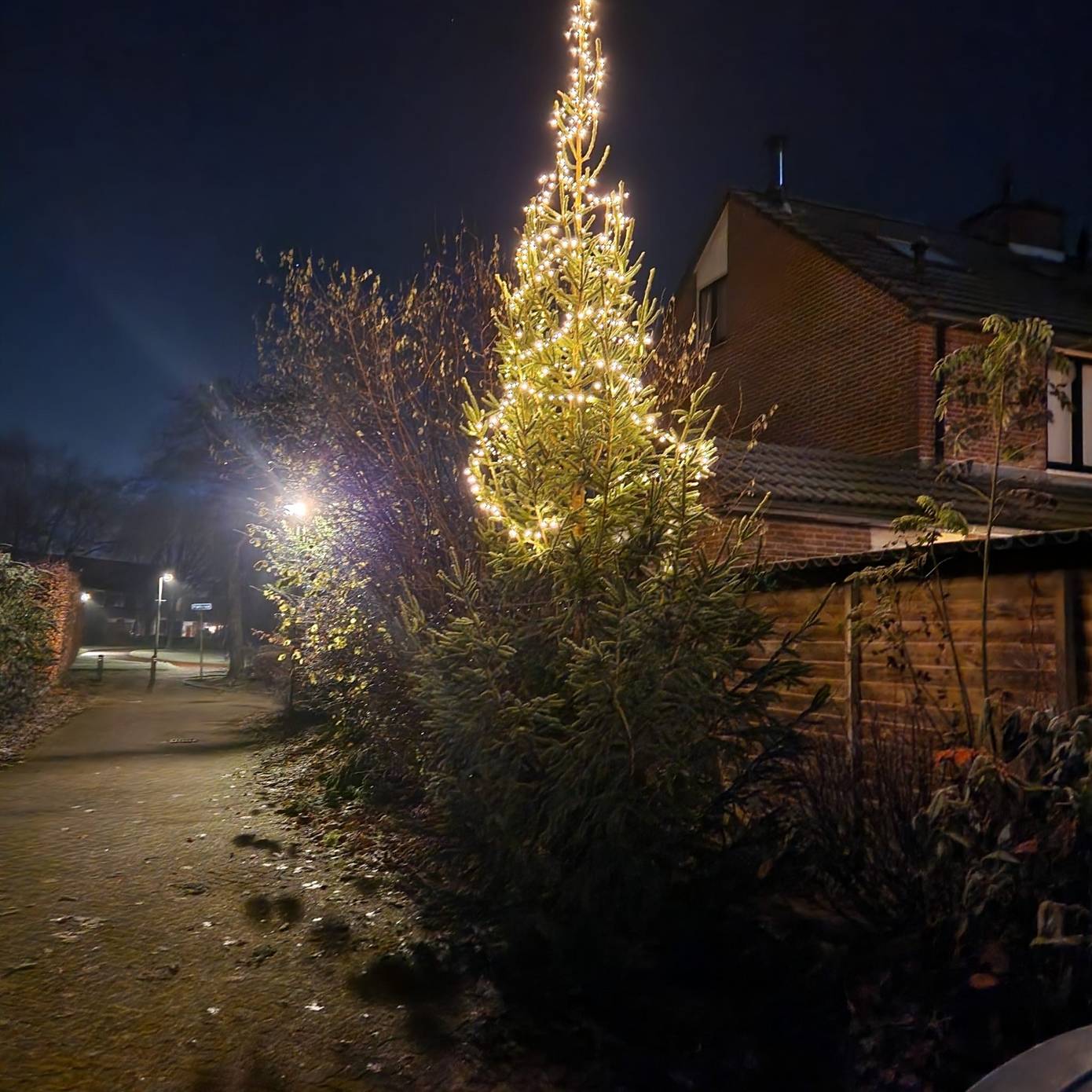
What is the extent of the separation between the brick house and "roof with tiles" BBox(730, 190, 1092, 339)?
0.05 meters

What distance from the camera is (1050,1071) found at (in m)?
2.21

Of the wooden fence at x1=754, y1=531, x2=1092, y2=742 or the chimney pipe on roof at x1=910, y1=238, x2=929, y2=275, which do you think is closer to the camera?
the wooden fence at x1=754, y1=531, x2=1092, y2=742

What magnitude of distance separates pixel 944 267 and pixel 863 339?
2.99 m

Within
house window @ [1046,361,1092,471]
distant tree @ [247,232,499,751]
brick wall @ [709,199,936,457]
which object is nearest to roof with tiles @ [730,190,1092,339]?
brick wall @ [709,199,936,457]

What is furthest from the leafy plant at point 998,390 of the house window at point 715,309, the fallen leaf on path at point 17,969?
the house window at point 715,309

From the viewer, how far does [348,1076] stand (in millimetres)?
4246

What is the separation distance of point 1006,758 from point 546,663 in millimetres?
2307

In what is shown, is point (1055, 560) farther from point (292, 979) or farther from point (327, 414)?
point (327, 414)

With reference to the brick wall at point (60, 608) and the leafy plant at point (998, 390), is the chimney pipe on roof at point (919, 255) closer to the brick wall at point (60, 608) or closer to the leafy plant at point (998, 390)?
the leafy plant at point (998, 390)

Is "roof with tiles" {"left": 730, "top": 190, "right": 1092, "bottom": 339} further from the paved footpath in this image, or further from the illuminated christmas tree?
the paved footpath

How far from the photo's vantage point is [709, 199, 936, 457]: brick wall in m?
15.4

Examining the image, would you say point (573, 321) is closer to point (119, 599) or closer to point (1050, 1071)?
point (1050, 1071)

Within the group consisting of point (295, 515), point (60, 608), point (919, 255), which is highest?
point (919, 255)

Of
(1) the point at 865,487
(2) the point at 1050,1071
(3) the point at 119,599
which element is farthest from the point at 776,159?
(3) the point at 119,599
